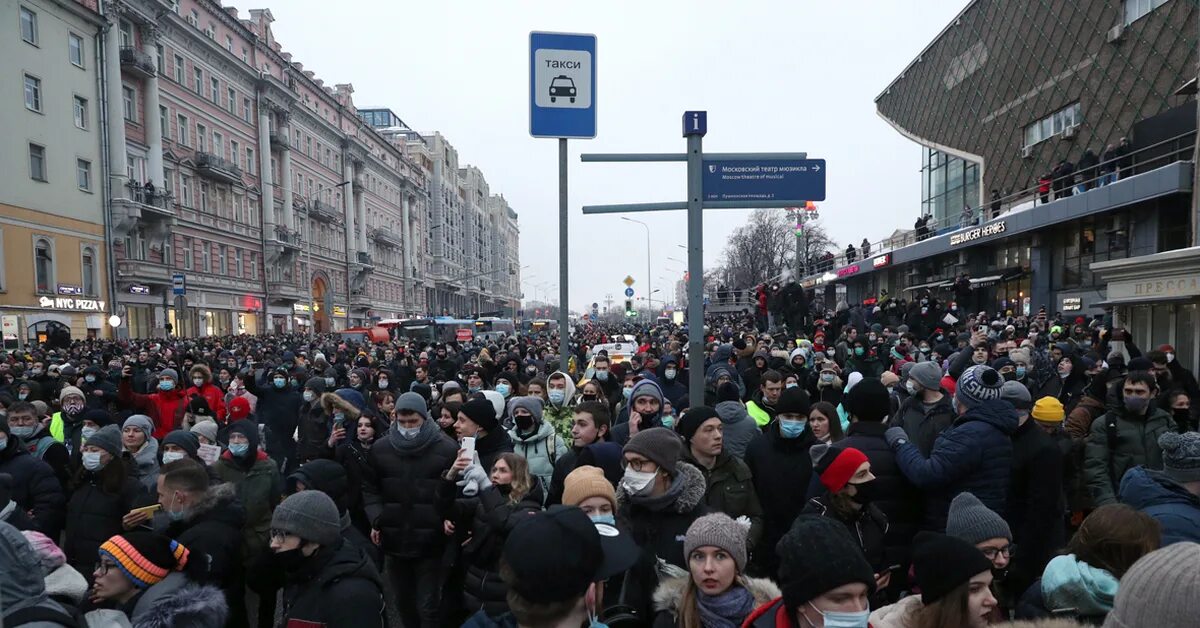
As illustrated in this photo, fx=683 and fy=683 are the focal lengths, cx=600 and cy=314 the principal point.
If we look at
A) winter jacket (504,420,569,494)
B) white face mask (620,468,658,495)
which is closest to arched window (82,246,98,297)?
winter jacket (504,420,569,494)

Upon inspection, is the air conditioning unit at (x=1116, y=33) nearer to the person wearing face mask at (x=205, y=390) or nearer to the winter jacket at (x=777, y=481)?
the winter jacket at (x=777, y=481)

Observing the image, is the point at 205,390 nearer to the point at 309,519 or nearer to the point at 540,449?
the point at 540,449

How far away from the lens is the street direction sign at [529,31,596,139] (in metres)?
5.38

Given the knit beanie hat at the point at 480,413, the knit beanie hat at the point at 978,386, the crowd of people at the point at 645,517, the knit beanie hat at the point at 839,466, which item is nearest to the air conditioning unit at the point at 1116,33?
the crowd of people at the point at 645,517

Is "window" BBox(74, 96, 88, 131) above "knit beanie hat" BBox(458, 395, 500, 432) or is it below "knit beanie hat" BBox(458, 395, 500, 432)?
above

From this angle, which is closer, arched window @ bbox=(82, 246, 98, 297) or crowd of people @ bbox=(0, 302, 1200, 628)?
crowd of people @ bbox=(0, 302, 1200, 628)

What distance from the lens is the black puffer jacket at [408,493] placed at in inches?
181

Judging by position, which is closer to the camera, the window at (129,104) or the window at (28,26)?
the window at (28,26)

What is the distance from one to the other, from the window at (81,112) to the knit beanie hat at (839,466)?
40.0 meters

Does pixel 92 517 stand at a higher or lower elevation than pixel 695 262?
lower

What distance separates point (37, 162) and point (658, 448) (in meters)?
38.1

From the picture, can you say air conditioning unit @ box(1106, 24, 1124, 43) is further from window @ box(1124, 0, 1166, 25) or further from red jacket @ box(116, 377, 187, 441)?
red jacket @ box(116, 377, 187, 441)

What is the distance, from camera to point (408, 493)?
4.64 meters

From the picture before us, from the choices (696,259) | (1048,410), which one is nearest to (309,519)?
(696,259)
